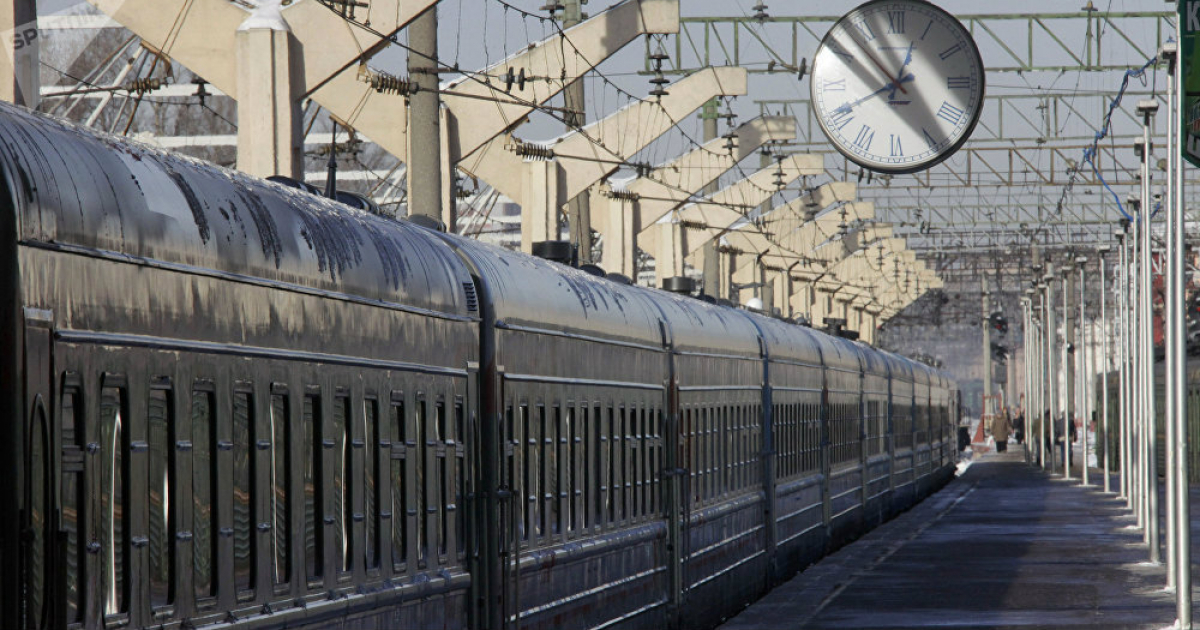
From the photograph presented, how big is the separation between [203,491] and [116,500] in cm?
79

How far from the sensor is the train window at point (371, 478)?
8.78m

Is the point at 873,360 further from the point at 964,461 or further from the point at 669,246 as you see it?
the point at 964,461

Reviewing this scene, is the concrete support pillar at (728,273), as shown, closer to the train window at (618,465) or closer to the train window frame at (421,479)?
the train window at (618,465)

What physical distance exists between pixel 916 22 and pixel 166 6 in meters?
7.51

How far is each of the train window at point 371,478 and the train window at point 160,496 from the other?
236cm

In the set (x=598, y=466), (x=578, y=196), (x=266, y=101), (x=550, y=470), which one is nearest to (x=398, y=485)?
(x=550, y=470)

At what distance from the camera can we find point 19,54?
13.2 meters

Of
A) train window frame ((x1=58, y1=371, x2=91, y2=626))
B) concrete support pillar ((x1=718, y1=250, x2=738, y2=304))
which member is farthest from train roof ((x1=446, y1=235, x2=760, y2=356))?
concrete support pillar ((x1=718, y1=250, x2=738, y2=304))

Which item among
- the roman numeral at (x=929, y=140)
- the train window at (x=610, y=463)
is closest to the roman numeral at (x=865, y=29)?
the roman numeral at (x=929, y=140)

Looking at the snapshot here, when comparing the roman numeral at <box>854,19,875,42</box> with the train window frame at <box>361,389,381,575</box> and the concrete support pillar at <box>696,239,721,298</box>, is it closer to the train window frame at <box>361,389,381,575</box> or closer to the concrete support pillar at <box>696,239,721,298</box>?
the train window frame at <box>361,389,381,575</box>

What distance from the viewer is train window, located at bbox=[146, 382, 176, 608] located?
20.5 feet

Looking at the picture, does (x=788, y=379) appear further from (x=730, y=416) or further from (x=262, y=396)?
(x=262, y=396)

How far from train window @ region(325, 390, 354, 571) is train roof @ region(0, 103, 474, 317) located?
49 centimetres

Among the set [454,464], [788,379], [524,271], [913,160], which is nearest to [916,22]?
[913,160]
